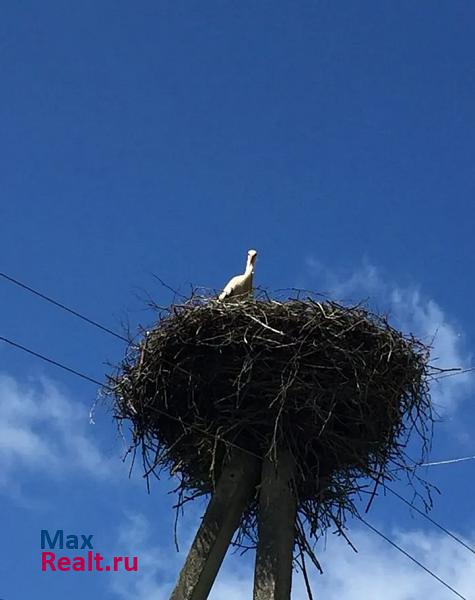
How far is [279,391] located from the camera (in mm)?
5773

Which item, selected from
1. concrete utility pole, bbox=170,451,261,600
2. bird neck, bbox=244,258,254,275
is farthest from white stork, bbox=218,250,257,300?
concrete utility pole, bbox=170,451,261,600

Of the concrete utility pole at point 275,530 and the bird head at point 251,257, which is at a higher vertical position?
the bird head at point 251,257

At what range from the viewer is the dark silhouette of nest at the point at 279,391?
5.87 metres

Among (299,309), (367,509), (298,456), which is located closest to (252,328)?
(299,309)

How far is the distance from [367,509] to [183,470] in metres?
1.11

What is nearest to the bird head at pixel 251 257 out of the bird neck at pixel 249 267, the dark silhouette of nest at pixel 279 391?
the bird neck at pixel 249 267

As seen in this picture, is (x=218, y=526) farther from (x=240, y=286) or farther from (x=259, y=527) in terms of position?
(x=240, y=286)

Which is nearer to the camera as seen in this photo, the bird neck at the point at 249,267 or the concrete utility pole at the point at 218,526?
the concrete utility pole at the point at 218,526

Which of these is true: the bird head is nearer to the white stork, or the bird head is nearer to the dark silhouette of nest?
the white stork

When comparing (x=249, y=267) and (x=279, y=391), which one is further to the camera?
(x=249, y=267)

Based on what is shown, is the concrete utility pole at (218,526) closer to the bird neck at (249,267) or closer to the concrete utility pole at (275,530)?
the concrete utility pole at (275,530)

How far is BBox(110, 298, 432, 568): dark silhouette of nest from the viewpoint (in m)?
5.87

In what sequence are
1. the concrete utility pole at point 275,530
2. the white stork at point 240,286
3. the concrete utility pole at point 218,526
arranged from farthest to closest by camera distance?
1. the white stork at point 240,286
2. the concrete utility pole at point 218,526
3. the concrete utility pole at point 275,530

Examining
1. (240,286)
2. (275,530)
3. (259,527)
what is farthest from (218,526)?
(240,286)
